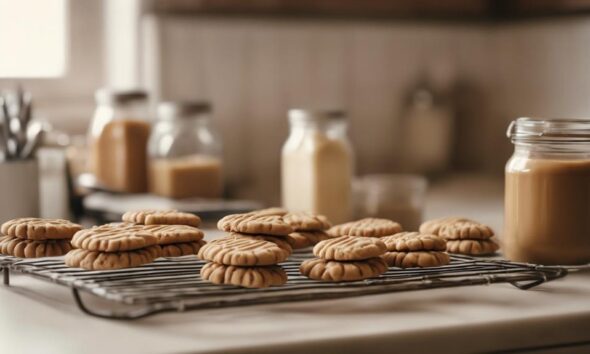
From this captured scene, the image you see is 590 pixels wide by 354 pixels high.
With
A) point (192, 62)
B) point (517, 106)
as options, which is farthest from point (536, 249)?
point (517, 106)

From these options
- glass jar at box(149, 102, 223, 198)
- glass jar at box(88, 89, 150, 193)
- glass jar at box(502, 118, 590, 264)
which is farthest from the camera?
glass jar at box(88, 89, 150, 193)

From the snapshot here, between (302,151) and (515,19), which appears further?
(515,19)

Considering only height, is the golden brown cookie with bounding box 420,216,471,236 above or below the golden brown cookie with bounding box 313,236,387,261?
below

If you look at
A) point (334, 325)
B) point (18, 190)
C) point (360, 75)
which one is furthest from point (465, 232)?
point (360, 75)

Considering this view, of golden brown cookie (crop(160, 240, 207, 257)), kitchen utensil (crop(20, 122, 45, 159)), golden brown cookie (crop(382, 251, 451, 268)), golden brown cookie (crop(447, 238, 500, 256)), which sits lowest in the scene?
golden brown cookie (crop(447, 238, 500, 256))

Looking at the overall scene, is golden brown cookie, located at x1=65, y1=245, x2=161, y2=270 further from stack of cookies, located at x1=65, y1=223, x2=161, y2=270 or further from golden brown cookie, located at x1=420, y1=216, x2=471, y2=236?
golden brown cookie, located at x1=420, y1=216, x2=471, y2=236

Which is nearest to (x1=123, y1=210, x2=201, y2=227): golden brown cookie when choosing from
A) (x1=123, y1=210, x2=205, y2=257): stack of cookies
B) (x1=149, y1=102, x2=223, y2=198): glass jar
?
(x1=123, y1=210, x2=205, y2=257): stack of cookies

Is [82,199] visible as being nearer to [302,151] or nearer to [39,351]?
[302,151]
